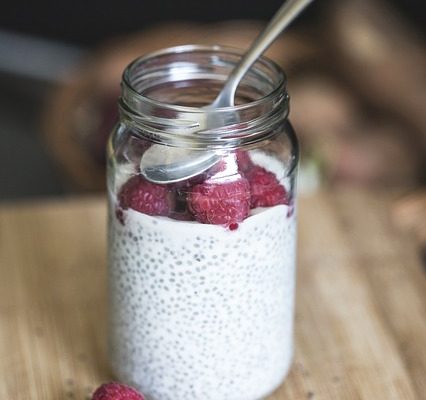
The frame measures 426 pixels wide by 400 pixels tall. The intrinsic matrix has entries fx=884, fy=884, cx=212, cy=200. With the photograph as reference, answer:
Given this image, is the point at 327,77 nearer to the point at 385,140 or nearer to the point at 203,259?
the point at 385,140

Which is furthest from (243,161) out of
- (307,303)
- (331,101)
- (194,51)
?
(331,101)

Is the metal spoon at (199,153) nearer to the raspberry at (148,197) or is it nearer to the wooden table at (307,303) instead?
the raspberry at (148,197)

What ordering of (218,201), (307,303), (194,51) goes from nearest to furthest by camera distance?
(218,201), (194,51), (307,303)

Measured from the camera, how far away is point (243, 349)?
0.79 metres

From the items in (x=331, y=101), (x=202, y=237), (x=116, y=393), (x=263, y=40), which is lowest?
(x=331, y=101)

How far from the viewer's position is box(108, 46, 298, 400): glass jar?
28.2 inches

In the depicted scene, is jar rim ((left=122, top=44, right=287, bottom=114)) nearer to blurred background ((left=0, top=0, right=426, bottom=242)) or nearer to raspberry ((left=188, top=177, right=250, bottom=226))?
raspberry ((left=188, top=177, right=250, bottom=226))

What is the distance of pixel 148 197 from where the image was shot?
726mm

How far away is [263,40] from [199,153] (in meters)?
0.10

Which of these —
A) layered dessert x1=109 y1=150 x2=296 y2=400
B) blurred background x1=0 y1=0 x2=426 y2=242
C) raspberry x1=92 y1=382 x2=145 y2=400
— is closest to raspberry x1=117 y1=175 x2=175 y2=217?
layered dessert x1=109 y1=150 x2=296 y2=400

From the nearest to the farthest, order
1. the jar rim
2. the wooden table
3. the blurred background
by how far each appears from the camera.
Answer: the jar rim < the wooden table < the blurred background

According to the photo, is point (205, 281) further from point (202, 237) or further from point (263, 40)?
point (263, 40)

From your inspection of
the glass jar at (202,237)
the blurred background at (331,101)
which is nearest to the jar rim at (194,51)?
the glass jar at (202,237)

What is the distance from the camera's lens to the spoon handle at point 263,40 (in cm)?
70
